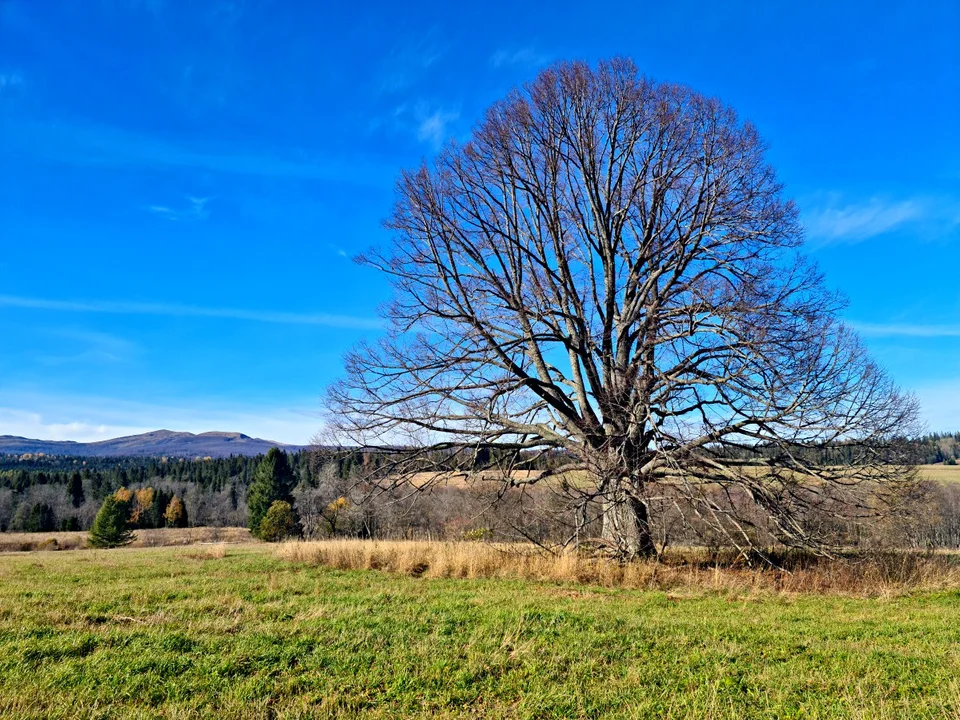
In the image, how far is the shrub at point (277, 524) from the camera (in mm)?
49500

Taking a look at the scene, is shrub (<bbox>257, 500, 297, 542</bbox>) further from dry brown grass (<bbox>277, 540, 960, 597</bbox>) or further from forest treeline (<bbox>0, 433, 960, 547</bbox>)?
dry brown grass (<bbox>277, 540, 960, 597</bbox>)

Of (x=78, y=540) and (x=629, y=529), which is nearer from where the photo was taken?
(x=629, y=529)

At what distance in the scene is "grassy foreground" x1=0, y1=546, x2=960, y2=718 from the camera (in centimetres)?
413

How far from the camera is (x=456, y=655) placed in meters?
5.23

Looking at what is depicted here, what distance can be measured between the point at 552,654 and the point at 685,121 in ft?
37.1

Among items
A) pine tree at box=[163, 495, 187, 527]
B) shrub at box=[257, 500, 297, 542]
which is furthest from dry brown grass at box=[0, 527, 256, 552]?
pine tree at box=[163, 495, 187, 527]

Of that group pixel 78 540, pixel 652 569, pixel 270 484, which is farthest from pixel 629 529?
pixel 270 484

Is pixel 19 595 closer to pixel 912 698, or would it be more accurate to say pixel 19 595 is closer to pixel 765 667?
pixel 765 667

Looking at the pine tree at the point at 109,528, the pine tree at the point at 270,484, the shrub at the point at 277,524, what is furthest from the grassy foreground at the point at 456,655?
the pine tree at the point at 270,484

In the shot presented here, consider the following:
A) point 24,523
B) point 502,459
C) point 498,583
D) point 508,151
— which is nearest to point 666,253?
point 508,151

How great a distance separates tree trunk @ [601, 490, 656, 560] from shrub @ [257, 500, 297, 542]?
42.5 metres

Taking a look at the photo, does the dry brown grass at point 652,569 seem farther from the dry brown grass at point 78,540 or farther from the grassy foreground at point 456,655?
the dry brown grass at point 78,540

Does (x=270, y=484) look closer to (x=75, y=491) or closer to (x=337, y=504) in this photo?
(x=337, y=504)

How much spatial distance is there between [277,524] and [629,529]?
146ft
